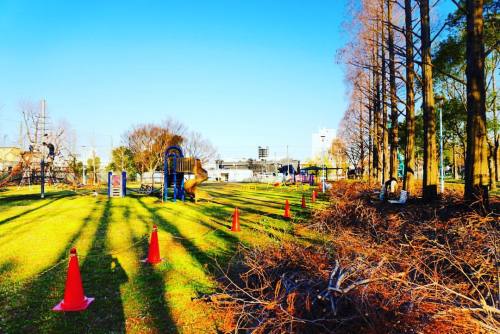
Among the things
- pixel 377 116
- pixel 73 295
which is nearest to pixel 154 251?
pixel 73 295

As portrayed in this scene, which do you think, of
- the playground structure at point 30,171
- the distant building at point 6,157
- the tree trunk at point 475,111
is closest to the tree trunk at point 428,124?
the tree trunk at point 475,111

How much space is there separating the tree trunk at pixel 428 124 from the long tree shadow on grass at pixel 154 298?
8335 mm

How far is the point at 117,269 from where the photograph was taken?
234 inches

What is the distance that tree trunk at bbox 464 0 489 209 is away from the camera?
25.3 ft

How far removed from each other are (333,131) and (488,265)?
186ft

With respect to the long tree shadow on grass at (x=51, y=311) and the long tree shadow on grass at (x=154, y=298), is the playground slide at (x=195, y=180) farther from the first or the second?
the long tree shadow on grass at (x=51, y=311)

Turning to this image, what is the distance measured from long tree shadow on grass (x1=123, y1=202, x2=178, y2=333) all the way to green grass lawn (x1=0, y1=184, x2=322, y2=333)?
0.01 metres

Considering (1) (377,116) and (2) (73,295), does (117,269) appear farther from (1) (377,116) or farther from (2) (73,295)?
(1) (377,116)

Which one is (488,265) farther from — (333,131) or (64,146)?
(333,131)

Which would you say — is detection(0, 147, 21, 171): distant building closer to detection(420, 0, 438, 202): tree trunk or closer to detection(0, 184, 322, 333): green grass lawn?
detection(0, 184, 322, 333): green grass lawn

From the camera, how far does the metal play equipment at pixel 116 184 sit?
2181cm

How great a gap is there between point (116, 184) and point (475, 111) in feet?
64.9

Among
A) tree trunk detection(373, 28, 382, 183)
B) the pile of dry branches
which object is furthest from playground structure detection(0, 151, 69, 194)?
tree trunk detection(373, 28, 382, 183)

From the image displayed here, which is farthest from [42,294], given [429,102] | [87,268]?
[429,102]
